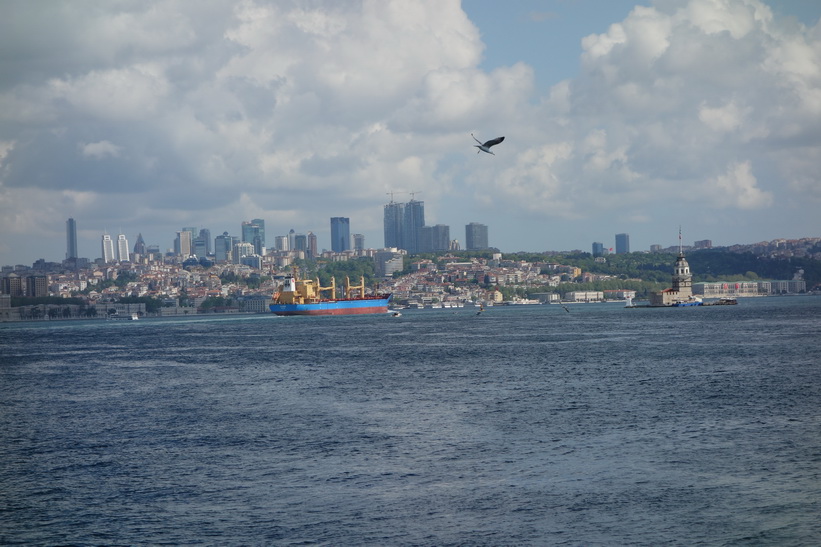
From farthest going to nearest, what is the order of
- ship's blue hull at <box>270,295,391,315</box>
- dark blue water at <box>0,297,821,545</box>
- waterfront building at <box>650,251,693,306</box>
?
ship's blue hull at <box>270,295,391,315</box> < waterfront building at <box>650,251,693,306</box> < dark blue water at <box>0,297,821,545</box>

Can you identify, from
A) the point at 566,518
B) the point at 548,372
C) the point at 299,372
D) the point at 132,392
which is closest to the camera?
the point at 566,518

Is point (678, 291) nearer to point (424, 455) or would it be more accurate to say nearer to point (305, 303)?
point (305, 303)

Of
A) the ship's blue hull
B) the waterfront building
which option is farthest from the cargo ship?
the waterfront building

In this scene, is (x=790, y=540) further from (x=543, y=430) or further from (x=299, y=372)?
(x=299, y=372)

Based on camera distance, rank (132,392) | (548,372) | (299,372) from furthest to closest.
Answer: (299,372) → (548,372) → (132,392)

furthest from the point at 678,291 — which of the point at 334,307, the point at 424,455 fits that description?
the point at 424,455

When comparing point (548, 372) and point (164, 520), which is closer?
point (164, 520)

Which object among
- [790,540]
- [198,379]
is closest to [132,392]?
[198,379]

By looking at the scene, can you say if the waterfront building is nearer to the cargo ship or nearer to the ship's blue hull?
the ship's blue hull
